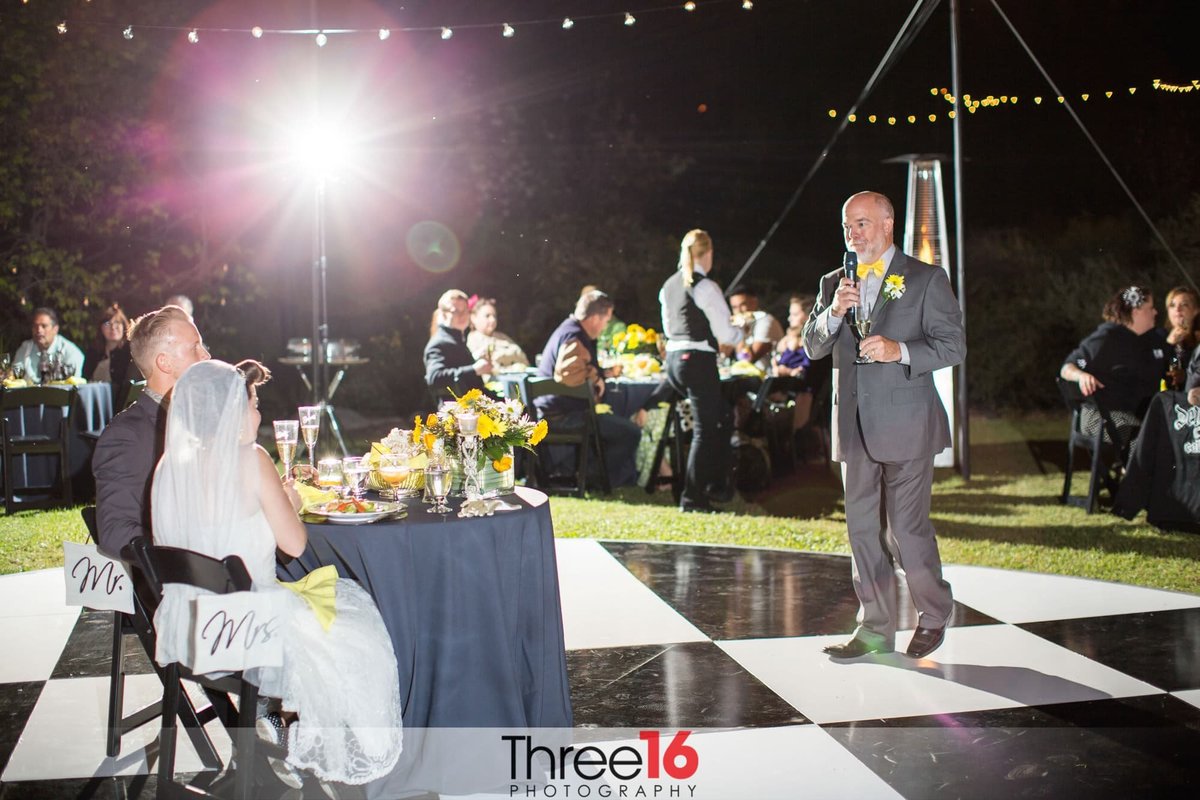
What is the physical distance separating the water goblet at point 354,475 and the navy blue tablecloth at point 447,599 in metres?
0.37

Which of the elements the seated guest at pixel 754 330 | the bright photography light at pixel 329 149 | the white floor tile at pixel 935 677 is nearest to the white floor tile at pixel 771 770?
the white floor tile at pixel 935 677

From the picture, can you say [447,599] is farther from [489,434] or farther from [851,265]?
[851,265]

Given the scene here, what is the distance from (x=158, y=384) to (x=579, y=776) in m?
1.80

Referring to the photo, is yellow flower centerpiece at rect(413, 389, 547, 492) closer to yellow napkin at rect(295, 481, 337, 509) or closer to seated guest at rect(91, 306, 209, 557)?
yellow napkin at rect(295, 481, 337, 509)

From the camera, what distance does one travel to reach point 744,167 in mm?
17391

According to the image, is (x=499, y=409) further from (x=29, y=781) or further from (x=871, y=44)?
(x=871, y=44)

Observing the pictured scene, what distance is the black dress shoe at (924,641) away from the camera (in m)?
4.18

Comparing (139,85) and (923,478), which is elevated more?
(139,85)

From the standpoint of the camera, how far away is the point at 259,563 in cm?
287

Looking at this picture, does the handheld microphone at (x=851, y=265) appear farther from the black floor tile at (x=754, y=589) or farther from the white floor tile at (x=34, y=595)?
the white floor tile at (x=34, y=595)

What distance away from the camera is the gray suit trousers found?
4117mm

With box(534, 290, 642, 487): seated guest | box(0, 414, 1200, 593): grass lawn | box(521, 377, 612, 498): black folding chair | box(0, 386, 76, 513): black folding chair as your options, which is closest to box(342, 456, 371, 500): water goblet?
box(0, 414, 1200, 593): grass lawn

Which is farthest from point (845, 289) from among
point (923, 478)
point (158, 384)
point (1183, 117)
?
point (1183, 117)

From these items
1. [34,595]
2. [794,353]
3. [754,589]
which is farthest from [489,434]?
[794,353]
